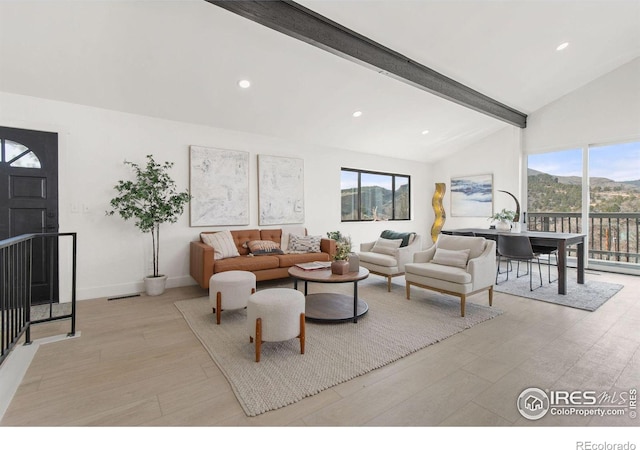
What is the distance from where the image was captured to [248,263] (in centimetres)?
409

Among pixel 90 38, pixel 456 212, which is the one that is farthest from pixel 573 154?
pixel 90 38

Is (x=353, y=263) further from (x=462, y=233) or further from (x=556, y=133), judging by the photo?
(x=556, y=133)

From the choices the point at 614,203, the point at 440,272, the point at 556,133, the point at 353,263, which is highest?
the point at 556,133

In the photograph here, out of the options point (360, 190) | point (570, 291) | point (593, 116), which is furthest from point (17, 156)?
point (593, 116)

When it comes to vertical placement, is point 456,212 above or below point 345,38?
below

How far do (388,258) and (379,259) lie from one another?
0.13 meters

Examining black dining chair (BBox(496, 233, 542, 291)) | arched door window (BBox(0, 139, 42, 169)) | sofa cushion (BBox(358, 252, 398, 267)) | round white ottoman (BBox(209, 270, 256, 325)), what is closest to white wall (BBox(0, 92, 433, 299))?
arched door window (BBox(0, 139, 42, 169))

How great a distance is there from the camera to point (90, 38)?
294 cm

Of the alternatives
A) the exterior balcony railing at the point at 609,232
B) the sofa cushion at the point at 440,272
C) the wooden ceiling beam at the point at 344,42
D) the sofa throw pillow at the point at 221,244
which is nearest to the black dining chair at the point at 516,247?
the sofa cushion at the point at 440,272

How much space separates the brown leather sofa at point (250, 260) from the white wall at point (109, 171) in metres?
0.33

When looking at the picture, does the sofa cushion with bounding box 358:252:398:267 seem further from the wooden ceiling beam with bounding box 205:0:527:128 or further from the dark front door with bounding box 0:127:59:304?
the dark front door with bounding box 0:127:59:304
